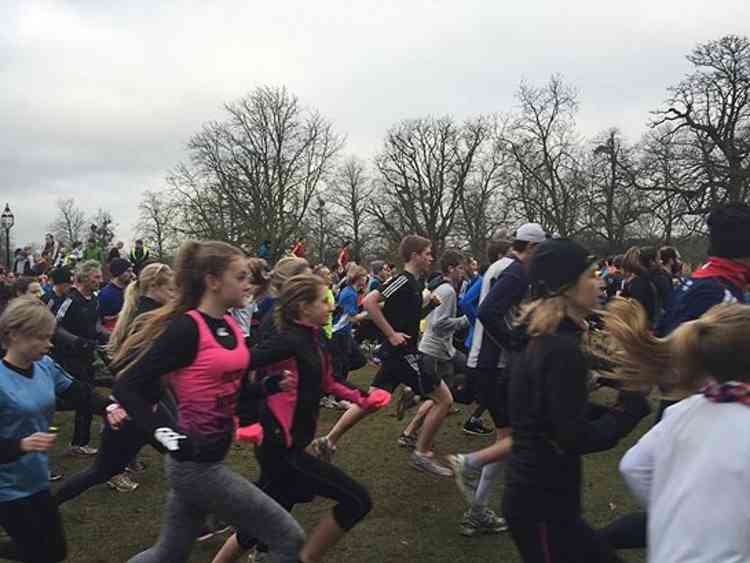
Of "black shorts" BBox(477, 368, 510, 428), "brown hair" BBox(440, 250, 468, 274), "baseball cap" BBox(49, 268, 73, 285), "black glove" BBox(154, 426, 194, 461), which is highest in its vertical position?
"brown hair" BBox(440, 250, 468, 274)

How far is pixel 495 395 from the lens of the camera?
570 centimetres

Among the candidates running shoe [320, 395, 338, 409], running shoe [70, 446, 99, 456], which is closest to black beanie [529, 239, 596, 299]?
running shoe [70, 446, 99, 456]

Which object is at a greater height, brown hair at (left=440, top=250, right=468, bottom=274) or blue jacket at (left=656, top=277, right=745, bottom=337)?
brown hair at (left=440, top=250, right=468, bottom=274)

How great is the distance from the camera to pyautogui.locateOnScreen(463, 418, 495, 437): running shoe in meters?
8.63

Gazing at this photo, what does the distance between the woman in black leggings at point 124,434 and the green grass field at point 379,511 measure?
55 centimetres

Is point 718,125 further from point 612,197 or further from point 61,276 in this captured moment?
point 61,276

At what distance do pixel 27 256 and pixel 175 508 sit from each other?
16.1 m

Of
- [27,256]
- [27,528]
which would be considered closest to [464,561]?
[27,528]

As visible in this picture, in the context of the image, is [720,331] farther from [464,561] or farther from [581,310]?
[464,561]

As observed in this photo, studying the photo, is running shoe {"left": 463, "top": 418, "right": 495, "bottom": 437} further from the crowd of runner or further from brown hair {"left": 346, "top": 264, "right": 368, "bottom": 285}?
brown hair {"left": 346, "top": 264, "right": 368, "bottom": 285}

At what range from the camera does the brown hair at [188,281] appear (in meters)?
3.71

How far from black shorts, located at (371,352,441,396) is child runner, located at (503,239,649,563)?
361 cm

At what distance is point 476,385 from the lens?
589 cm

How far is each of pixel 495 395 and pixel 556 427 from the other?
2.75m
